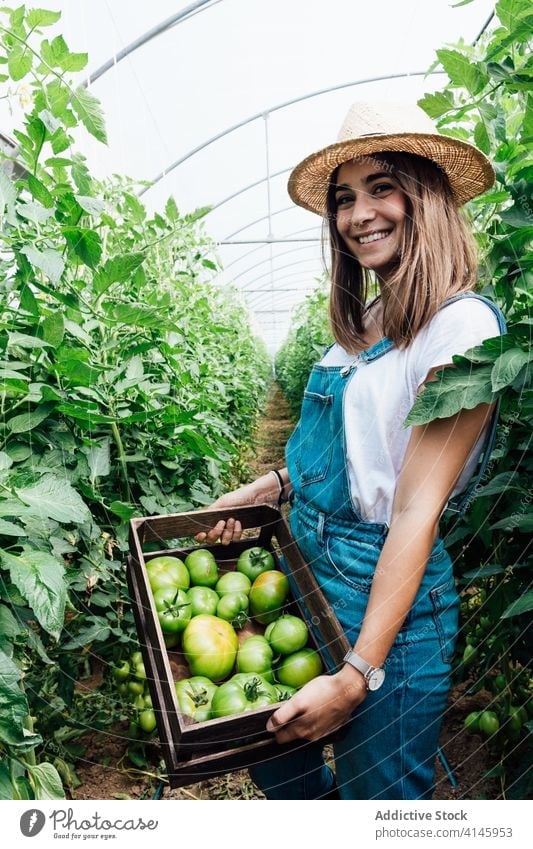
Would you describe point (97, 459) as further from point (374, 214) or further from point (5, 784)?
point (374, 214)

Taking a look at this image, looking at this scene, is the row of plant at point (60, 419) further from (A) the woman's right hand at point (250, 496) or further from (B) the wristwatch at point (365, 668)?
(B) the wristwatch at point (365, 668)

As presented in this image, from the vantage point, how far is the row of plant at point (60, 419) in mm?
772

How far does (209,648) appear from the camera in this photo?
2.64ft

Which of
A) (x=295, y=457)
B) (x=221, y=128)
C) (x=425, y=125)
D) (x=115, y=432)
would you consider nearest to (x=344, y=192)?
(x=425, y=125)

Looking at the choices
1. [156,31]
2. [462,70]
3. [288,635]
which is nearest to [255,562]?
[288,635]

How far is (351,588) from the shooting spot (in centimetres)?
90

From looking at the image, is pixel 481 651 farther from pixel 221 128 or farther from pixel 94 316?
pixel 221 128

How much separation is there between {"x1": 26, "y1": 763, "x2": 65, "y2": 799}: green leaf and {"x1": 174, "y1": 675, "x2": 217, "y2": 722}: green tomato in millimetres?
269

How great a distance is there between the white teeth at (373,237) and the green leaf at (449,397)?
0.28 m

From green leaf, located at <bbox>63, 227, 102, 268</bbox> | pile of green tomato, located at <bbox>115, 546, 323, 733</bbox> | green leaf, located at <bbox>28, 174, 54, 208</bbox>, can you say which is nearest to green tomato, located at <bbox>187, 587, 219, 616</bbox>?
pile of green tomato, located at <bbox>115, 546, 323, 733</bbox>
